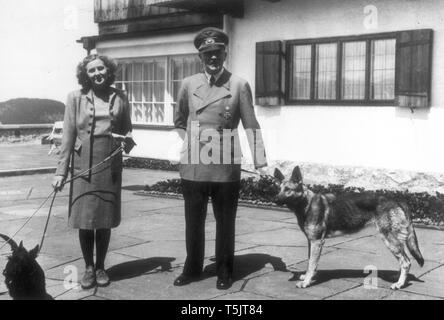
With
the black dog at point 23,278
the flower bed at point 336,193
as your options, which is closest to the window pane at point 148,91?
the flower bed at point 336,193

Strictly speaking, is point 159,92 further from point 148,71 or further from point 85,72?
point 85,72

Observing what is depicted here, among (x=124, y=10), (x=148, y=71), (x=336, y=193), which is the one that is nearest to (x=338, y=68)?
(x=336, y=193)

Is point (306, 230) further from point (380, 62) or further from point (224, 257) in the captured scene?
point (380, 62)

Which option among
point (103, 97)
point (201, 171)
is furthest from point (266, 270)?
point (103, 97)

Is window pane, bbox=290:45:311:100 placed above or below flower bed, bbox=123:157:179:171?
above

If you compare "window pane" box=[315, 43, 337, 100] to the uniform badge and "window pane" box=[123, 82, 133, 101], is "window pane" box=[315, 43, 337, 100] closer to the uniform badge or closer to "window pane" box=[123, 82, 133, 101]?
the uniform badge

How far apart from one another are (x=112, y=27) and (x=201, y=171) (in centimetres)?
1383

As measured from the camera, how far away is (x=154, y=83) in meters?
17.5

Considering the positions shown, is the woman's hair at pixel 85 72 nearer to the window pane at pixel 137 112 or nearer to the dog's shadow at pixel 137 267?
the dog's shadow at pixel 137 267

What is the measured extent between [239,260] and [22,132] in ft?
68.8

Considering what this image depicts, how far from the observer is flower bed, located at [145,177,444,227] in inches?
353

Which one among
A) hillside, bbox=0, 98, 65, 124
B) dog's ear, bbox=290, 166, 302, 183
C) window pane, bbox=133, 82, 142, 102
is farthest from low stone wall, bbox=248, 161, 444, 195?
hillside, bbox=0, 98, 65, 124

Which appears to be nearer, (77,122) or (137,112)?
(77,122)

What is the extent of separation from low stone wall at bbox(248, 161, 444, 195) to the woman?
6.73 m
